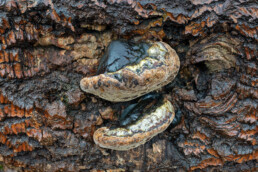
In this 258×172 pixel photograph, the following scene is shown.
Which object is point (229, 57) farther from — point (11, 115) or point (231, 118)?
point (11, 115)

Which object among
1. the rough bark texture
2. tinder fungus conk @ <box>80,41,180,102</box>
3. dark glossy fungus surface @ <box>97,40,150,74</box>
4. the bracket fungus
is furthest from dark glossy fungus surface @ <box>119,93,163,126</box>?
dark glossy fungus surface @ <box>97,40,150,74</box>

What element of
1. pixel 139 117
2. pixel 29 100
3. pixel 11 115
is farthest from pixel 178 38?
pixel 11 115

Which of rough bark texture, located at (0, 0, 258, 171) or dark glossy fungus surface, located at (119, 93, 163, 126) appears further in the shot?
dark glossy fungus surface, located at (119, 93, 163, 126)

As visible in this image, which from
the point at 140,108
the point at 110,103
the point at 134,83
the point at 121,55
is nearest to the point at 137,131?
the point at 140,108

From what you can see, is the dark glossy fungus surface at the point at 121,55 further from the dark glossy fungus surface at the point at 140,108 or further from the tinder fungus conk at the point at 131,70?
the dark glossy fungus surface at the point at 140,108

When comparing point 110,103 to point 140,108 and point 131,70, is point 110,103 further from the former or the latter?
point 131,70

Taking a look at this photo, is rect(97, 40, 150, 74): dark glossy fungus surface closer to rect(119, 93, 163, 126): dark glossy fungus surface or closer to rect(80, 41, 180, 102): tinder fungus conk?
rect(80, 41, 180, 102): tinder fungus conk
